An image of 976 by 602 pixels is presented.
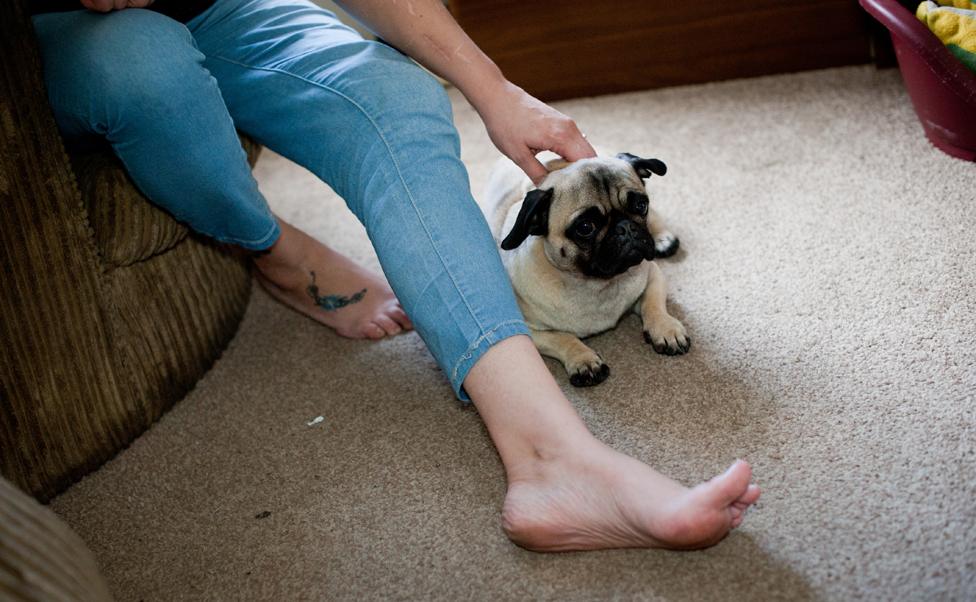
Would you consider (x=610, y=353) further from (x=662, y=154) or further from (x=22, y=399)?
(x=22, y=399)

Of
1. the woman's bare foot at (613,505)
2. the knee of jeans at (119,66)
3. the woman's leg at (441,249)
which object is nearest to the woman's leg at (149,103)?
the knee of jeans at (119,66)

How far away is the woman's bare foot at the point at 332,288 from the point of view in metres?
1.46

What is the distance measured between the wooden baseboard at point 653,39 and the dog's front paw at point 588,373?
1089mm

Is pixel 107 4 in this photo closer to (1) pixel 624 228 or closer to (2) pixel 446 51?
(2) pixel 446 51

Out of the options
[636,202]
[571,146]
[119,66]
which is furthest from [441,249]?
[119,66]

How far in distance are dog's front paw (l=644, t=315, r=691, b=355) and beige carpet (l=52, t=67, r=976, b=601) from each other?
0.02m

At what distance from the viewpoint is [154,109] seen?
113 cm

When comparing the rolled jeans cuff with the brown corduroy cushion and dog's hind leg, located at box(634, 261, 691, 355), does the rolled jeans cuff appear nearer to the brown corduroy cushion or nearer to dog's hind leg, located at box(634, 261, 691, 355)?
dog's hind leg, located at box(634, 261, 691, 355)

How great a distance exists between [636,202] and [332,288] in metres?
0.55

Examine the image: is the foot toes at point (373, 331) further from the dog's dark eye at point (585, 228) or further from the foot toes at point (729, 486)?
the foot toes at point (729, 486)

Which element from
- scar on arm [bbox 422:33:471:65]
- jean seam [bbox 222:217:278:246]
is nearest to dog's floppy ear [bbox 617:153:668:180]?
scar on arm [bbox 422:33:471:65]

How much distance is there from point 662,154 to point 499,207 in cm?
51

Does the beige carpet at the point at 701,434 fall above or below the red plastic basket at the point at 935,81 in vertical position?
below

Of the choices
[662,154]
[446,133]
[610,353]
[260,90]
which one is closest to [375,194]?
[446,133]
